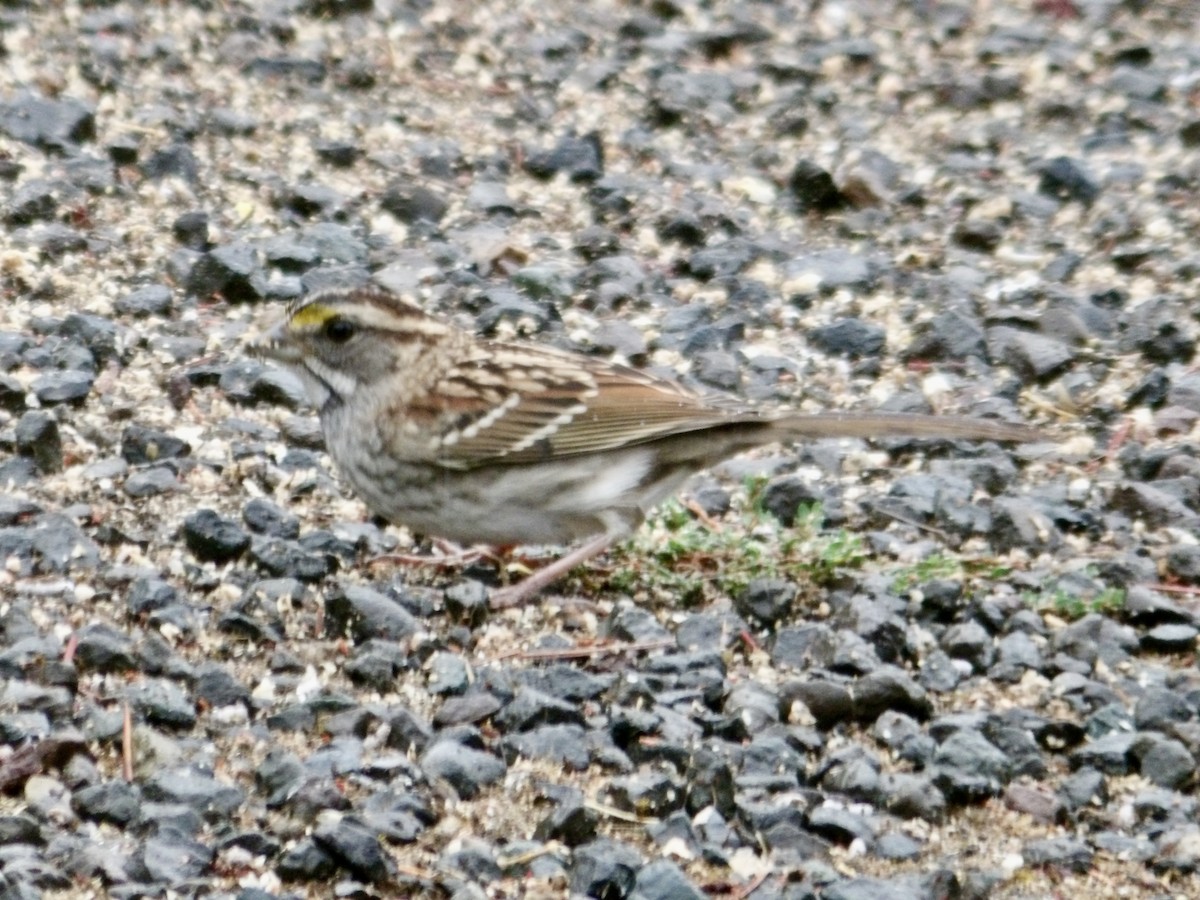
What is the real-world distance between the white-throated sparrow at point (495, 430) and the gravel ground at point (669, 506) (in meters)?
0.21

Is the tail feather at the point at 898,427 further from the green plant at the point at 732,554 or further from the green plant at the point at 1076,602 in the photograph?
the green plant at the point at 1076,602

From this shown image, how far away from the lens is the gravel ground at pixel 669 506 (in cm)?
449

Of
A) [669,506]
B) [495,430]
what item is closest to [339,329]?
[495,430]

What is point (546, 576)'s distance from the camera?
5.68 meters

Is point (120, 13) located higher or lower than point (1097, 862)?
higher

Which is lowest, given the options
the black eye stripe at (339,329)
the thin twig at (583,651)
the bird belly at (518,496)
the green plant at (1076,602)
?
the green plant at (1076,602)

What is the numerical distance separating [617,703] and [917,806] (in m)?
0.78

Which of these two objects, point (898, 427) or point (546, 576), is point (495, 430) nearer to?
point (546, 576)

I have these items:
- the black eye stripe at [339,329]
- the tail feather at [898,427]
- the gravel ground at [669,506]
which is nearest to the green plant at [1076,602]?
the gravel ground at [669,506]

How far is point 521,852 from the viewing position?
429 centimetres

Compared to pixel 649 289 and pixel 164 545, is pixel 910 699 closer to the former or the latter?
pixel 164 545

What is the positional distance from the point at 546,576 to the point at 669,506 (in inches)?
→ 26.1

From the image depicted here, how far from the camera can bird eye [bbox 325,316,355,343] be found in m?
5.77

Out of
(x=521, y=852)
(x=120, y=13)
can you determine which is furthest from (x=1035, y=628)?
(x=120, y=13)
